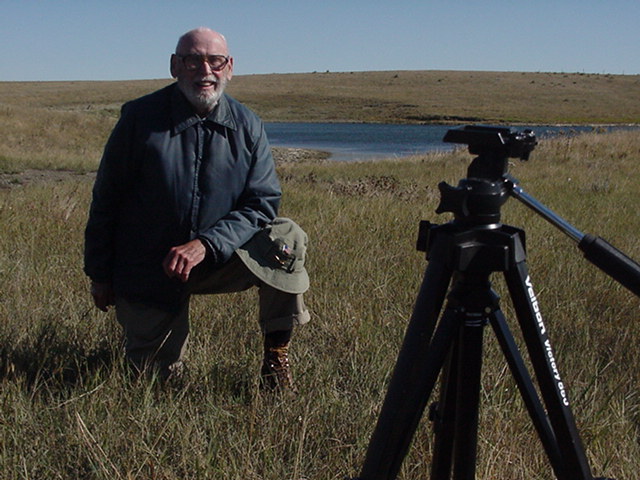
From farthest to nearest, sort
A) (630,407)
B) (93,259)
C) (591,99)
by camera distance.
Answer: (591,99) < (93,259) < (630,407)

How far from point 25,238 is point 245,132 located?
297 centimetres

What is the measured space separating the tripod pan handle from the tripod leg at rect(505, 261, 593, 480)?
0.15 m

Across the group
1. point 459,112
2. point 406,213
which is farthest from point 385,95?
point 406,213

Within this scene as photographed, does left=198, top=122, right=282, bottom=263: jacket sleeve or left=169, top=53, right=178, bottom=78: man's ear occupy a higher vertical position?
Result: left=169, top=53, right=178, bottom=78: man's ear

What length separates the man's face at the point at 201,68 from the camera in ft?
8.89

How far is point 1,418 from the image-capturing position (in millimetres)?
2217

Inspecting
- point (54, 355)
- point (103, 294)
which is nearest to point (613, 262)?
point (103, 294)

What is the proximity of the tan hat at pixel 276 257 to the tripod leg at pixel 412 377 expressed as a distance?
133 cm

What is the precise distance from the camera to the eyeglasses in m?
2.72

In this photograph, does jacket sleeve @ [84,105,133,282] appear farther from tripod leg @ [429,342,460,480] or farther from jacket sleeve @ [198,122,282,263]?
tripod leg @ [429,342,460,480]

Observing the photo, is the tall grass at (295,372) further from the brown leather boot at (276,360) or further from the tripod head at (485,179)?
the tripod head at (485,179)

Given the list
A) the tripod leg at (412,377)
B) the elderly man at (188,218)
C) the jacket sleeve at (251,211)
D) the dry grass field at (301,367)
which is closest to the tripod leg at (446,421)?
the tripod leg at (412,377)

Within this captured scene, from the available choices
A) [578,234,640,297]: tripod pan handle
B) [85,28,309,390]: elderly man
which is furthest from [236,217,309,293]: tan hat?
[578,234,640,297]: tripod pan handle

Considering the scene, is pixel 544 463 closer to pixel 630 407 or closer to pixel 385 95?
pixel 630 407
